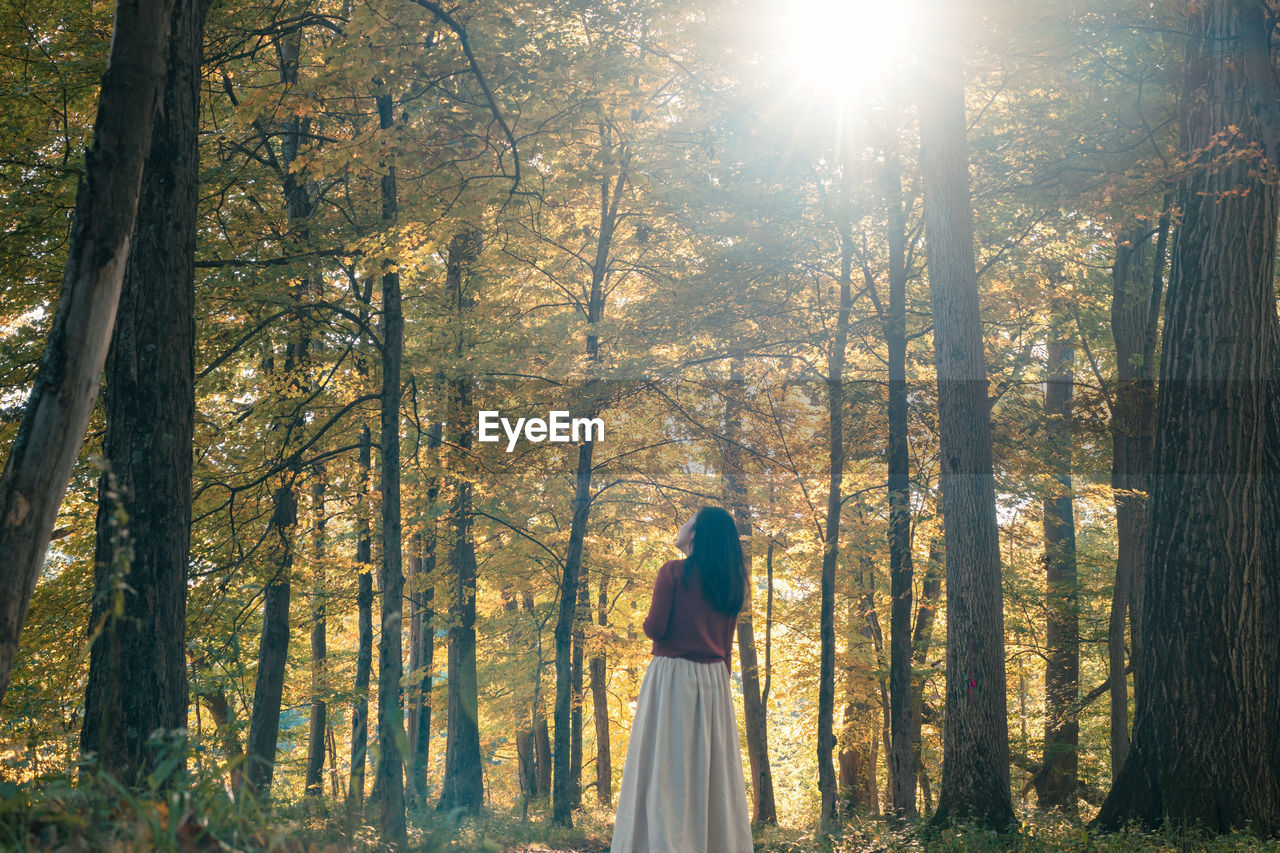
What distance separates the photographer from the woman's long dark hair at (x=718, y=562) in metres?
5.23

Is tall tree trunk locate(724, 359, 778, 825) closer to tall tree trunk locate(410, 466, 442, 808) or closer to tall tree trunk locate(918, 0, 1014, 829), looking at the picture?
tall tree trunk locate(918, 0, 1014, 829)

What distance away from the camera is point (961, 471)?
869 centimetres

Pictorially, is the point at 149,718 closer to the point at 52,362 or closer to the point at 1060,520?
the point at 52,362

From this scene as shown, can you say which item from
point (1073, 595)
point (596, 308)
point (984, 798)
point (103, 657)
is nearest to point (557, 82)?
point (596, 308)

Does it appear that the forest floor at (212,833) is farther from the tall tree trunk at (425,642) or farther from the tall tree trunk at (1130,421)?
the tall tree trunk at (425,642)

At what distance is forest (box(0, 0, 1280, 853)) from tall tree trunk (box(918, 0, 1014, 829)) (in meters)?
0.04

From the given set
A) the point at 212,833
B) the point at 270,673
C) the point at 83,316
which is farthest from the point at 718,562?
the point at 270,673

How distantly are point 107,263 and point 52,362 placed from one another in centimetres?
49

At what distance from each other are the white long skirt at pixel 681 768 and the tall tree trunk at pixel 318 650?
21.8 feet

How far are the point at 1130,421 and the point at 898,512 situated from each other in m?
4.76

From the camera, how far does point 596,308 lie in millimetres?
15539

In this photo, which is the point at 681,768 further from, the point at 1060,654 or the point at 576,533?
the point at 1060,654

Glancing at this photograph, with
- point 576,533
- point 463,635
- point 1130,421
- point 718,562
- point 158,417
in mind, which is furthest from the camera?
point 463,635

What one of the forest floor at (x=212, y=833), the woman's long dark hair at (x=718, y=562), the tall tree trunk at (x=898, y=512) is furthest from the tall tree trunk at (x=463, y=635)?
the woman's long dark hair at (x=718, y=562)
